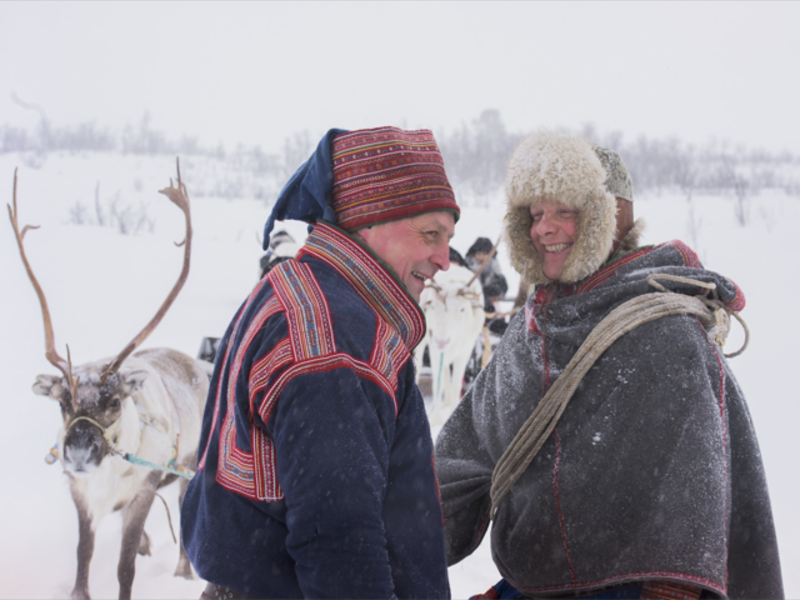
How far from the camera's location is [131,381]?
264 centimetres

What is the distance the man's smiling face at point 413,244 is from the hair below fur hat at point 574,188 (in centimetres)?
59

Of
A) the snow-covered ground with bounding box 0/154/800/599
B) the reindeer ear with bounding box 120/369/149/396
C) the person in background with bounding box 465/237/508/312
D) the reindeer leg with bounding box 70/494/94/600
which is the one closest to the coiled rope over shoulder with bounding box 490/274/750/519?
the reindeer ear with bounding box 120/369/149/396

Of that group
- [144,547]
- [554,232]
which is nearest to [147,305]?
[144,547]

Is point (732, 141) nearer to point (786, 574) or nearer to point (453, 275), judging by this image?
point (453, 275)

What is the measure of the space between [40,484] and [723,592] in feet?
13.0

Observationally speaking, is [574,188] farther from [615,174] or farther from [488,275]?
[488,275]

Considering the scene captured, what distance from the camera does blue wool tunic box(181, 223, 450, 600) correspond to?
102cm

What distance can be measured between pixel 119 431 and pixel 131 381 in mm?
209

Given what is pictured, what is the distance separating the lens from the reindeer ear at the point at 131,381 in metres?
2.62

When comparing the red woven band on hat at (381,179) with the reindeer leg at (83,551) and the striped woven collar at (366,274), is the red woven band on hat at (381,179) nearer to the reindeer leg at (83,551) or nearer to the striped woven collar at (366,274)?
the striped woven collar at (366,274)

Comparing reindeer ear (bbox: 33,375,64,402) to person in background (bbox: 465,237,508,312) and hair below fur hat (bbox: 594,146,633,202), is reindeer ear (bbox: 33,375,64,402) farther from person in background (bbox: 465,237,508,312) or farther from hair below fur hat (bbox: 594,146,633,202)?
person in background (bbox: 465,237,508,312)

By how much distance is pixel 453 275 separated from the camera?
660cm

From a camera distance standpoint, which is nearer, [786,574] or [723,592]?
[723,592]

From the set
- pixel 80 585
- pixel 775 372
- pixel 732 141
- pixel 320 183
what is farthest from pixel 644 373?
pixel 732 141
